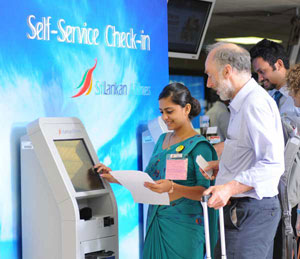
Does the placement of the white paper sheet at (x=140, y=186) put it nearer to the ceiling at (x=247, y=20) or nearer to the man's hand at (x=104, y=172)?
the man's hand at (x=104, y=172)

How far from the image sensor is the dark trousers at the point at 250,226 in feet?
7.72

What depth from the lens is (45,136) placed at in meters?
2.97

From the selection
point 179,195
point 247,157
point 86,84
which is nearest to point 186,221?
point 179,195

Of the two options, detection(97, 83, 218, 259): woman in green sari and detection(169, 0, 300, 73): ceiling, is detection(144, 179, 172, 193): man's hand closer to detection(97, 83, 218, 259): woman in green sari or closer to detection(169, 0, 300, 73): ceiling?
detection(97, 83, 218, 259): woman in green sari

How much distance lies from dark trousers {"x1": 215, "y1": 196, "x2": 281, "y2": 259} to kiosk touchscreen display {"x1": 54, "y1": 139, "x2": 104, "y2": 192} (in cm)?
98

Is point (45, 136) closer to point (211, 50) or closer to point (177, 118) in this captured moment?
point (177, 118)

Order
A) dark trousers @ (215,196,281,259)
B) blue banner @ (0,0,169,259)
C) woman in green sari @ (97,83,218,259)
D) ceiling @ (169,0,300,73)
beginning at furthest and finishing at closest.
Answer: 1. ceiling @ (169,0,300,73)
2. blue banner @ (0,0,169,259)
3. woman in green sari @ (97,83,218,259)
4. dark trousers @ (215,196,281,259)

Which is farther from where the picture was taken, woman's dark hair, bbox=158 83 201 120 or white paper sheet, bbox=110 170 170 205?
woman's dark hair, bbox=158 83 201 120

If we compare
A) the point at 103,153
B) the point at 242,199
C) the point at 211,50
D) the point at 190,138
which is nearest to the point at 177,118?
the point at 190,138

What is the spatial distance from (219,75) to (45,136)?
3.67 feet

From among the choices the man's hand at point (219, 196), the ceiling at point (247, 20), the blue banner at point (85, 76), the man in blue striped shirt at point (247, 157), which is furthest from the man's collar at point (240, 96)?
the ceiling at point (247, 20)

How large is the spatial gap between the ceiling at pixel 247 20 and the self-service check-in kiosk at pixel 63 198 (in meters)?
3.58

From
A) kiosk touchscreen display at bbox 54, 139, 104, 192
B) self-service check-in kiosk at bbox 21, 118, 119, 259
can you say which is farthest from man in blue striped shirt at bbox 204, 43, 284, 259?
kiosk touchscreen display at bbox 54, 139, 104, 192

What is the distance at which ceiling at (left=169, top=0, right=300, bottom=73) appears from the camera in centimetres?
635
